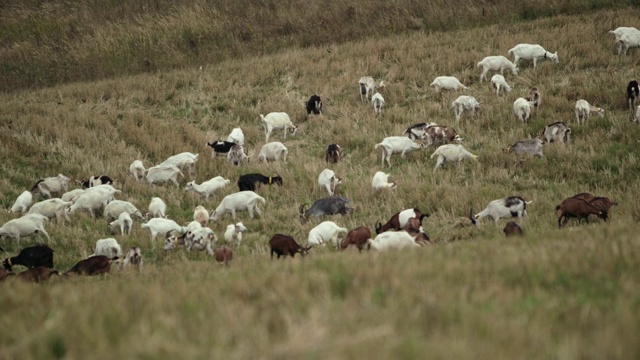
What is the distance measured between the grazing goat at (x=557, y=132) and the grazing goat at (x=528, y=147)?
0.83m

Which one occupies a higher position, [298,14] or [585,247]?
[298,14]

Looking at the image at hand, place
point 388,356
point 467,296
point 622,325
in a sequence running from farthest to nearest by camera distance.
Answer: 1. point 467,296
2. point 622,325
3. point 388,356

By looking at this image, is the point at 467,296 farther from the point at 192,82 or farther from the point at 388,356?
the point at 192,82

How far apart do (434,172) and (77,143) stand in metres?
10.2

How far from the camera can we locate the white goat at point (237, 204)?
14602 mm

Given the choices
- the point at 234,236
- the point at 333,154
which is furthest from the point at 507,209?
the point at 333,154

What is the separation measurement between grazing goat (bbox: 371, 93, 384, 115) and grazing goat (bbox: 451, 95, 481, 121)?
93.7 inches

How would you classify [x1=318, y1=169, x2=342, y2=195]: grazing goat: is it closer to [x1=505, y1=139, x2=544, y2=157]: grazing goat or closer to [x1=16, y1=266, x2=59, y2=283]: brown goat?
[x1=505, y1=139, x2=544, y2=157]: grazing goat

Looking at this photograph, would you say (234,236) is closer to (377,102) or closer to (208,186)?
(208,186)

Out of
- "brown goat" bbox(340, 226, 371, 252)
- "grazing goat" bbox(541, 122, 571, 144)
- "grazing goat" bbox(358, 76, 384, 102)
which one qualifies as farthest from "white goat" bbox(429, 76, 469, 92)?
"brown goat" bbox(340, 226, 371, 252)

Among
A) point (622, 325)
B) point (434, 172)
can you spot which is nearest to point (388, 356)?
point (622, 325)

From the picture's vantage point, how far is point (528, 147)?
55.0ft

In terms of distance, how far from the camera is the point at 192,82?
1046 inches

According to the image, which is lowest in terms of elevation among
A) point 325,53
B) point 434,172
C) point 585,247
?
point 434,172
